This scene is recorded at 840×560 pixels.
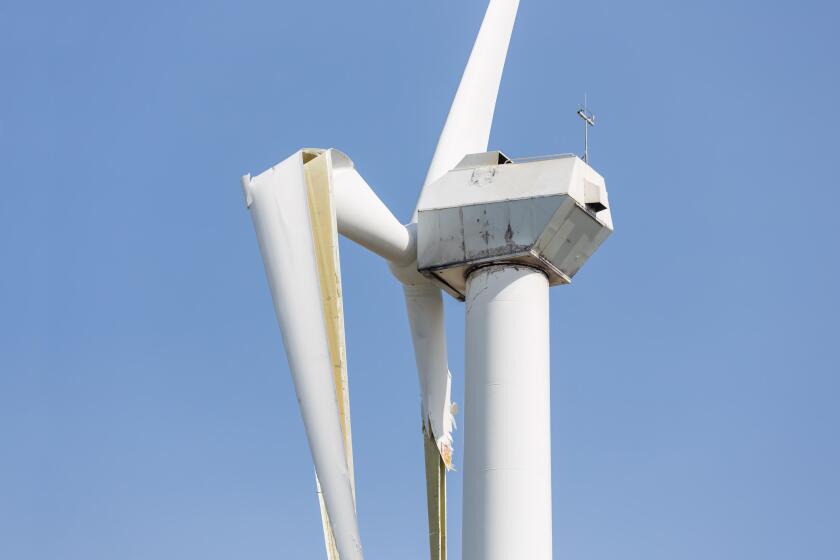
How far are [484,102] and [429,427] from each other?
26.5 feet

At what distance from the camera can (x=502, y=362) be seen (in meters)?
28.2

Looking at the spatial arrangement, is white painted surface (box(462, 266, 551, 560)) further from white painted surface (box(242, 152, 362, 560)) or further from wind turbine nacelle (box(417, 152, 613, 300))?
white painted surface (box(242, 152, 362, 560))

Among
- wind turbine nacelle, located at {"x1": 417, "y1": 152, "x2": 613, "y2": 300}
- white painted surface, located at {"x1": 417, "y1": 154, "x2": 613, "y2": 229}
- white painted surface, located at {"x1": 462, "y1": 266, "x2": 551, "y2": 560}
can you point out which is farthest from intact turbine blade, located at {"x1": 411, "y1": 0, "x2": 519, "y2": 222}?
white painted surface, located at {"x1": 462, "y1": 266, "x2": 551, "y2": 560}

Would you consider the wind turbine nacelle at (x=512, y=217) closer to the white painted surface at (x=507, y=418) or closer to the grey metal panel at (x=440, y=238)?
the grey metal panel at (x=440, y=238)

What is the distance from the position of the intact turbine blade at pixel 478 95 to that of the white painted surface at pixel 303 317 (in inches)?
209

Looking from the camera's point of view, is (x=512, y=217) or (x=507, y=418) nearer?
(x=507, y=418)

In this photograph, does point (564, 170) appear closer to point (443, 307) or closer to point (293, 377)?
point (443, 307)

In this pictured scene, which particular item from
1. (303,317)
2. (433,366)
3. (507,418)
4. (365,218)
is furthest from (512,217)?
(303,317)

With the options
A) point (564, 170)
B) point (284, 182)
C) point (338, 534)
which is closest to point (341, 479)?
point (338, 534)

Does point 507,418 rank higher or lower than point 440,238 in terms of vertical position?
lower

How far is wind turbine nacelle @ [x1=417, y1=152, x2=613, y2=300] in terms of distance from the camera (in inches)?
1152

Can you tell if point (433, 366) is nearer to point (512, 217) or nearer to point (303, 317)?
point (512, 217)

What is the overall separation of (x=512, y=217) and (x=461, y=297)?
107 inches

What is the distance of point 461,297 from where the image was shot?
3134cm
